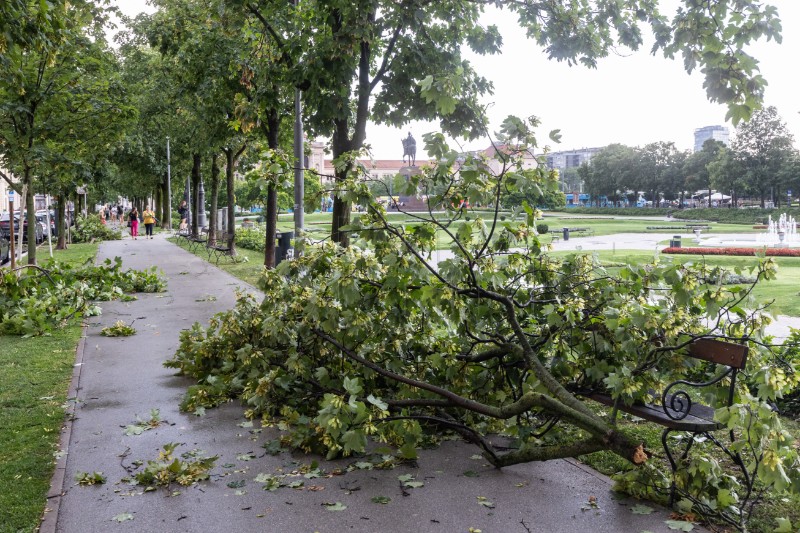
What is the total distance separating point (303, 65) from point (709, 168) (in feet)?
112

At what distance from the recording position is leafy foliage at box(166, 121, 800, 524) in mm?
4898

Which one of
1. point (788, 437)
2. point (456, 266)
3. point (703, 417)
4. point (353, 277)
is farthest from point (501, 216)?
point (788, 437)

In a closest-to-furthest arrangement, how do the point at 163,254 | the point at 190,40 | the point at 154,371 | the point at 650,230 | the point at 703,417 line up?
the point at 703,417 → the point at 154,371 → the point at 190,40 → the point at 163,254 → the point at 650,230

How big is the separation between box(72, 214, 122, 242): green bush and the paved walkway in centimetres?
3509

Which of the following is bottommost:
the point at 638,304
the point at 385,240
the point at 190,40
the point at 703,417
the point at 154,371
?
the point at 154,371

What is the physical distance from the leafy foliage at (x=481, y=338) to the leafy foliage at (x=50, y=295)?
5.96m

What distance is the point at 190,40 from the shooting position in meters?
17.5

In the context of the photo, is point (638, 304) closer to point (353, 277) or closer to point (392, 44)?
point (353, 277)

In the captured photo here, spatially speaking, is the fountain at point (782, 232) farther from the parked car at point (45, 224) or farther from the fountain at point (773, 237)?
the parked car at point (45, 224)

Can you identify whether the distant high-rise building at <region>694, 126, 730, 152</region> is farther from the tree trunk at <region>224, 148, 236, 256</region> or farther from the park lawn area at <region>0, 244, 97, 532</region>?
the park lawn area at <region>0, 244, 97, 532</region>

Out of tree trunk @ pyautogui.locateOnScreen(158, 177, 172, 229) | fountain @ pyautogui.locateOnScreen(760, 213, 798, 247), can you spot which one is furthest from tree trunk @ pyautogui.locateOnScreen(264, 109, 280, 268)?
tree trunk @ pyautogui.locateOnScreen(158, 177, 172, 229)

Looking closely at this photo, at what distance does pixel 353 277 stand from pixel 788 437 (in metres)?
3.25

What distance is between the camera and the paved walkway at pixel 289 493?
454 centimetres

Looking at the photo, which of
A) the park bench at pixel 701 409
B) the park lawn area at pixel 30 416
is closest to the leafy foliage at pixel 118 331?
the park lawn area at pixel 30 416
